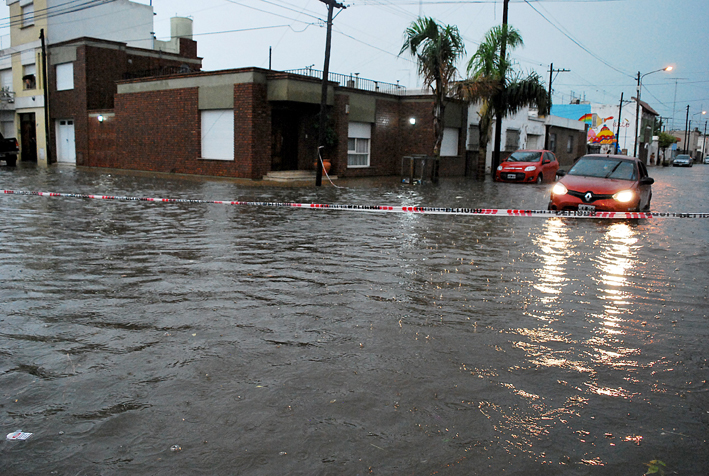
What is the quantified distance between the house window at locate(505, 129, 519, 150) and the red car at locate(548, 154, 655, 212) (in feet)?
87.8

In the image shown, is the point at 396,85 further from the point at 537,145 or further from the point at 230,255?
the point at 230,255

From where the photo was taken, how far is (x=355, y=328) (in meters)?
5.27

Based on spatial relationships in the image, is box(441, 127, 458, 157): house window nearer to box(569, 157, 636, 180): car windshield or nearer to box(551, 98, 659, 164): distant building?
box(569, 157, 636, 180): car windshield

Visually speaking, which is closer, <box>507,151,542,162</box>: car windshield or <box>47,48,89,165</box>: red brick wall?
<box>507,151,542,162</box>: car windshield

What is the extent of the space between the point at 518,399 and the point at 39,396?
2991 mm

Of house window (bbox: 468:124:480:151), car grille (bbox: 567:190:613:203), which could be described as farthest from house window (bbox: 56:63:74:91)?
car grille (bbox: 567:190:613:203)

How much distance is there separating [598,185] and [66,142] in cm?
3160

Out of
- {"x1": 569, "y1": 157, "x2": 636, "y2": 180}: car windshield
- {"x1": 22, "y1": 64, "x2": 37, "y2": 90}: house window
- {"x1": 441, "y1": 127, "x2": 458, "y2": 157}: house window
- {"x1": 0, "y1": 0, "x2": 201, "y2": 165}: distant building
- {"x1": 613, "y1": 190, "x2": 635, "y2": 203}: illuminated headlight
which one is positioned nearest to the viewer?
{"x1": 613, "y1": 190, "x2": 635, "y2": 203}: illuminated headlight

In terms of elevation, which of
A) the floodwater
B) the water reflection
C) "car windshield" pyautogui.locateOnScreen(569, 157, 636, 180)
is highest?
"car windshield" pyautogui.locateOnScreen(569, 157, 636, 180)

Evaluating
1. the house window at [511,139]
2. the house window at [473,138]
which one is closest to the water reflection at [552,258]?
the house window at [473,138]

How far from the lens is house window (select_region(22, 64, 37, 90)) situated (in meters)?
37.5

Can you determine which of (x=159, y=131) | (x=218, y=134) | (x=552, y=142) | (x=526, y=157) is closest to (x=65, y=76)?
(x=159, y=131)

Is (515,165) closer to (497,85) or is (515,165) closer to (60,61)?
(497,85)

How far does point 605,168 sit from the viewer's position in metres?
14.0
